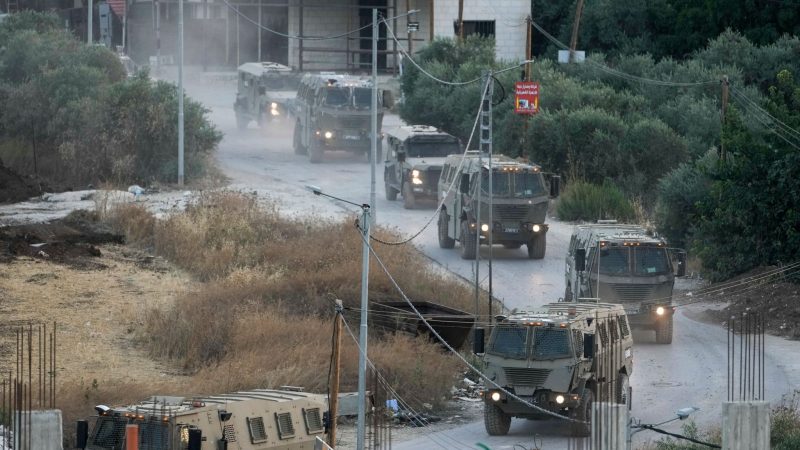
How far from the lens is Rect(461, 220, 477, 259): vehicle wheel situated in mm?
38281

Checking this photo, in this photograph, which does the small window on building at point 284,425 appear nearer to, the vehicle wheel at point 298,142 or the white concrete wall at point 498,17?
the vehicle wheel at point 298,142

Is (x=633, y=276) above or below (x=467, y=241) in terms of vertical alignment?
above

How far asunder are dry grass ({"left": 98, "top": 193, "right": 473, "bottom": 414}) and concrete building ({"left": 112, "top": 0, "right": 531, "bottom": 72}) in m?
32.9

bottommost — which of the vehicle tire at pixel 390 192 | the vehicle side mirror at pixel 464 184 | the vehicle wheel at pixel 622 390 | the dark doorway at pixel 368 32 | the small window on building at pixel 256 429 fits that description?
the vehicle wheel at pixel 622 390

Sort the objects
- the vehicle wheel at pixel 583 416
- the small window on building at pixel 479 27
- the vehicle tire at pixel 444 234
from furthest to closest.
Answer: the small window on building at pixel 479 27 → the vehicle tire at pixel 444 234 → the vehicle wheel at pixel 583 416

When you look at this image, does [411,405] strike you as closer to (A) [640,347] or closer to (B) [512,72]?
(A) [640,347]

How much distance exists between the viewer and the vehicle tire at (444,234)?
4006cm

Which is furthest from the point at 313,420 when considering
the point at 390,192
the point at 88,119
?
the point at 88,119

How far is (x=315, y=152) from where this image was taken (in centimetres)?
5531

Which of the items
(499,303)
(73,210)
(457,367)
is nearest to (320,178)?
(73,210)

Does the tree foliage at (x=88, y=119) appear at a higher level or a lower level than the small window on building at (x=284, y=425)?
higher

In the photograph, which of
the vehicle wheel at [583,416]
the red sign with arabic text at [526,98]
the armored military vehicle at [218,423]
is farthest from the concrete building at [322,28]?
the armored military vehicle at [218,423]

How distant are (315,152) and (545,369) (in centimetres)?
3202

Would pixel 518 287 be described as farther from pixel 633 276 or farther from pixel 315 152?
pixel 315 152
